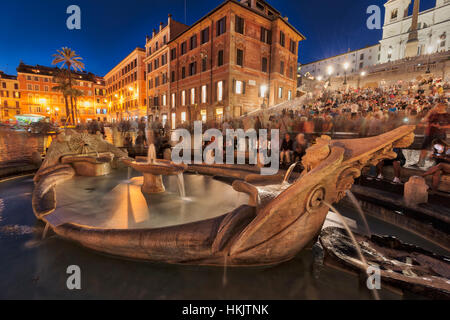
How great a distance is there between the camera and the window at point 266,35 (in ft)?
79.6

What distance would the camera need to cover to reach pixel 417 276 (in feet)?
7.82

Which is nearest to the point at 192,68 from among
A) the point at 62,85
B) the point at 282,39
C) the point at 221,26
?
the point at 221,26

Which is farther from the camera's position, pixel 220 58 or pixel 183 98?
pixel 183 98

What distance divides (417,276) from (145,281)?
330 centimetres

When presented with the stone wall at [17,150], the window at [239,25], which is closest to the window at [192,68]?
the window at [239,25]

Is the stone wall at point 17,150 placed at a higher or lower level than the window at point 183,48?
lower

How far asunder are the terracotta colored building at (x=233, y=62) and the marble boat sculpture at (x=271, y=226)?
18704mm

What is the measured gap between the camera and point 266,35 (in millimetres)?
24594

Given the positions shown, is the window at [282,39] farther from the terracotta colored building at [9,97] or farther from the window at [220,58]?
the terracotta colored building at [9,97]

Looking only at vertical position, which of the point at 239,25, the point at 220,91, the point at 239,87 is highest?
the point at 239,25

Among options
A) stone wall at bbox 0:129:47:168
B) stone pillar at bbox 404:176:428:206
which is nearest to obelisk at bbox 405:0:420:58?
stone pillar at bbox 404:176:428:206

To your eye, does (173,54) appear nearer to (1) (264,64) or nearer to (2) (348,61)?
(1) (264,64)

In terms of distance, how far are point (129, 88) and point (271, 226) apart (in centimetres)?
4519
